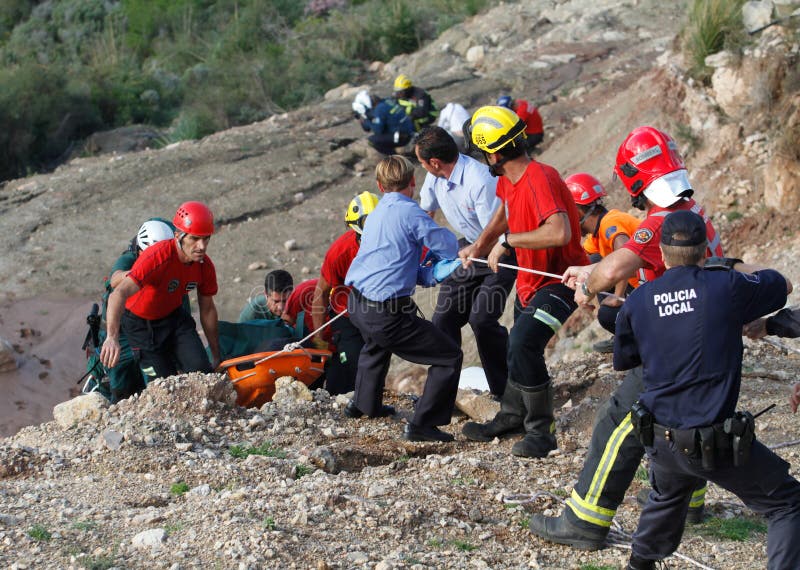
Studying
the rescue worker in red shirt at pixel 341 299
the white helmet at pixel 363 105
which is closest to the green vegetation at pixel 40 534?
the rescue worker in red shirt at pixel 341 299

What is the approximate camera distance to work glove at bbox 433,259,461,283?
19.9 feet

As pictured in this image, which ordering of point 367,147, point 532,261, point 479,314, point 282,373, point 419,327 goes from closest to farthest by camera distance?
1. point 532,261
2. point 419,327
3. point 479,314
4. point 282,373
5. point 367,147

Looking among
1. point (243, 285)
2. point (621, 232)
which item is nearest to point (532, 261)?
point (621, 232)

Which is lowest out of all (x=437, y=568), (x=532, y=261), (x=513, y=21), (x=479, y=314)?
(x=437, y=568)

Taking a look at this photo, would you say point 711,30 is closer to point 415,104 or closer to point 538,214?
point 415,104

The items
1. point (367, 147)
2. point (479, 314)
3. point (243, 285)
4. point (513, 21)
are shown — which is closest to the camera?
point (479, 314)

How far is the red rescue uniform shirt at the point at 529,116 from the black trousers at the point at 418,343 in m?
9.37

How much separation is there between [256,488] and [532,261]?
1.98 metres

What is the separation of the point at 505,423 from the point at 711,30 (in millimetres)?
7977

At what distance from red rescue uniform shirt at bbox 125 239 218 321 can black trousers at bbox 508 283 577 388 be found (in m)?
2.56

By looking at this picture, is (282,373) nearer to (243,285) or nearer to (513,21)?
(243,285)

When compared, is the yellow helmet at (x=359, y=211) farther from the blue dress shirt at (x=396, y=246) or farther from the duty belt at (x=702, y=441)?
the duty belt at (x=702, y=441)

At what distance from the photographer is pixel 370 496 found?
5.05 metres

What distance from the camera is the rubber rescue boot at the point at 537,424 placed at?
5.86 meters
